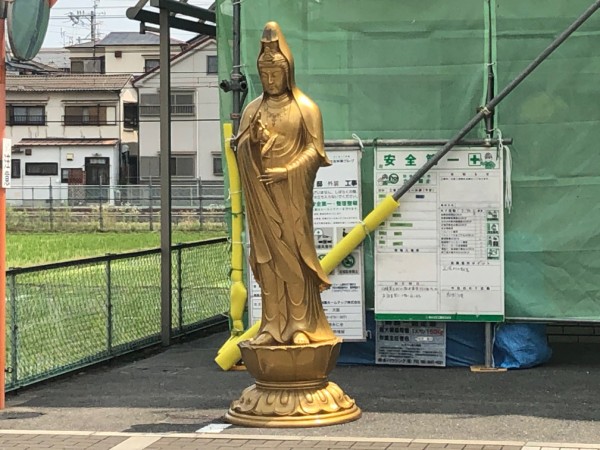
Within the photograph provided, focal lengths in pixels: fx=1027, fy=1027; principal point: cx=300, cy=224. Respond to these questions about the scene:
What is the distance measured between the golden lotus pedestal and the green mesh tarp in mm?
2398

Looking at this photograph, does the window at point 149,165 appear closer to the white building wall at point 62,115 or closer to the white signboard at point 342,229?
the white building wall at point 62,115

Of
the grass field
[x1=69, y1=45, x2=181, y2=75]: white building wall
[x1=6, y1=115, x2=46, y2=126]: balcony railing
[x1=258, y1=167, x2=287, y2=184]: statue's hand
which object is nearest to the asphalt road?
[x1=258, y1=167, x2=287, y2=184]: statue's hand

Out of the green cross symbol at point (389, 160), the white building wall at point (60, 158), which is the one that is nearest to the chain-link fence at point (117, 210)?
the white building wall at point (60, 158)

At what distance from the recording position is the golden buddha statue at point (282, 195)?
6961 millimetres

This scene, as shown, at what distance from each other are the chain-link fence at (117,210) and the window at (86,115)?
10.8 m

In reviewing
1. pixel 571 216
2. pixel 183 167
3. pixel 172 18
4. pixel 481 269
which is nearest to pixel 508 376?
pixel 481 269

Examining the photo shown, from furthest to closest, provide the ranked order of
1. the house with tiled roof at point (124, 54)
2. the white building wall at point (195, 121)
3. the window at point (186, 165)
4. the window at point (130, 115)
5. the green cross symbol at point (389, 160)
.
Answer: the house with tiled roof at point (124, 54) → the window at point (130, 115) → the window at point (186, 165) → the white building wall at point (195, 121) → the green cross symbol at point (389, 160)

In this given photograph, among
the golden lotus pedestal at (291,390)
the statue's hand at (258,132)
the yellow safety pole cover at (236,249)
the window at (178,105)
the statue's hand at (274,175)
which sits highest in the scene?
the window at (178,105)

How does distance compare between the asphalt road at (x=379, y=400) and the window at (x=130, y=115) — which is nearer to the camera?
the asphalt road at (x=379, y=400)

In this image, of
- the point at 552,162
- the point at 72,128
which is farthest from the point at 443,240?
the point at 72,128

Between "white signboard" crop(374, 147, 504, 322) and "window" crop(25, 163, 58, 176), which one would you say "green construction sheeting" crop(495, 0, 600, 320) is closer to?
"white signboard" crop(374, 147, 504, 322)

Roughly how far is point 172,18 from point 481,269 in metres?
4.73

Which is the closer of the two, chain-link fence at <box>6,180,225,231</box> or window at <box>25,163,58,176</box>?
chain-link fence at <box>6,180,225,231</box>

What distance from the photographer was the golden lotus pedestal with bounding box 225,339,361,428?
6891 mm
